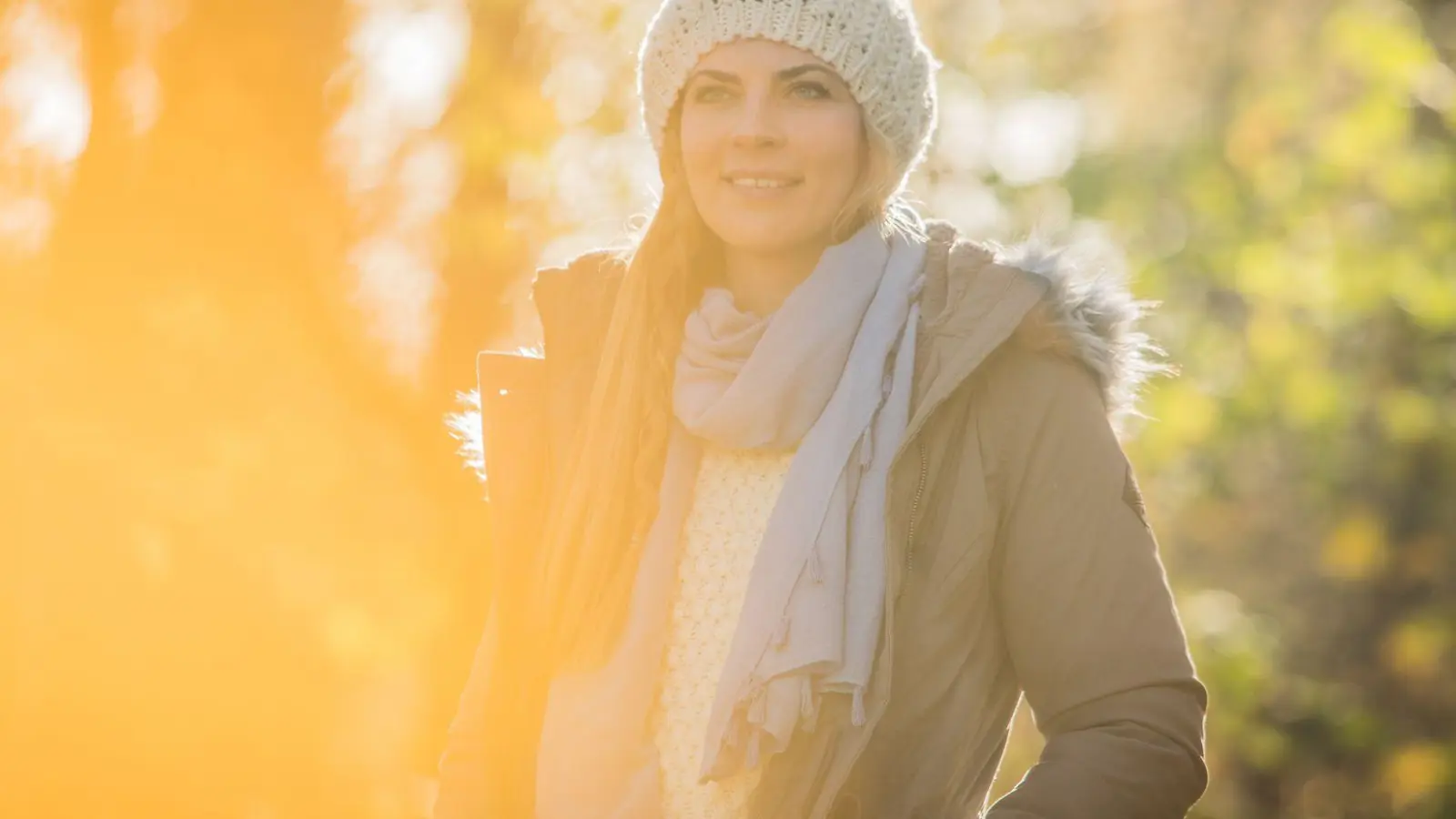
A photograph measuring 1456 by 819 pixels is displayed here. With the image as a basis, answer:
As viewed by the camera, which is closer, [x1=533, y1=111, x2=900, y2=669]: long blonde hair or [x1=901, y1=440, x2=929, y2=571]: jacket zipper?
[x1=901, y1=440, x2=929, y2=571]: jacket zipper

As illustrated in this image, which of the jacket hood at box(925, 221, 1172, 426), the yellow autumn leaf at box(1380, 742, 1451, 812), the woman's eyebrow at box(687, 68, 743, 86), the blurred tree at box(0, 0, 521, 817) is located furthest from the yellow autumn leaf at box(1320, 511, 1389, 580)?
the woman's eyebrow at box(687, 68, 743, 86)

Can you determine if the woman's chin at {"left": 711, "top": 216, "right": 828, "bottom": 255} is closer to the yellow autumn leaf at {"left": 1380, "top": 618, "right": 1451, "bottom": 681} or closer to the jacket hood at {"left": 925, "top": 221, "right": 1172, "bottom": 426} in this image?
the jacket hood at {"left": 925, "top": 221, "right": 1172, "bottom": 426}

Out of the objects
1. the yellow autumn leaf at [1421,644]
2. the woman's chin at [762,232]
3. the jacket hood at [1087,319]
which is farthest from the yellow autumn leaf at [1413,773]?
the woman's chin at [762,232]

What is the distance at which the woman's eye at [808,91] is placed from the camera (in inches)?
112

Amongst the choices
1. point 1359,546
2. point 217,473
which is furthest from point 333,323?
point 1359,546

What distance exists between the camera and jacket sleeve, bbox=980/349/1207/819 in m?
2.36

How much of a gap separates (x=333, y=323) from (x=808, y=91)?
3.15 meters

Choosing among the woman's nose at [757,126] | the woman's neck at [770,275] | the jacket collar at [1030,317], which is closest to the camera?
the jacket collar at [1030,317]

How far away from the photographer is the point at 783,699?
2482mm

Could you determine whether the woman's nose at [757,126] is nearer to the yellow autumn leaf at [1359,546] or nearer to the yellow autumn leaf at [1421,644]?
the yellow autumn leaf at [1421,644]

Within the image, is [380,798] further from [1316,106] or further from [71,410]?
[1316,106]

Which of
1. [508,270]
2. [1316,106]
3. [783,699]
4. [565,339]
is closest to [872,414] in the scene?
[783,699]

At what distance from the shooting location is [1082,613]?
8.04 ft

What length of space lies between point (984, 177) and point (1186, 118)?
2.74m
